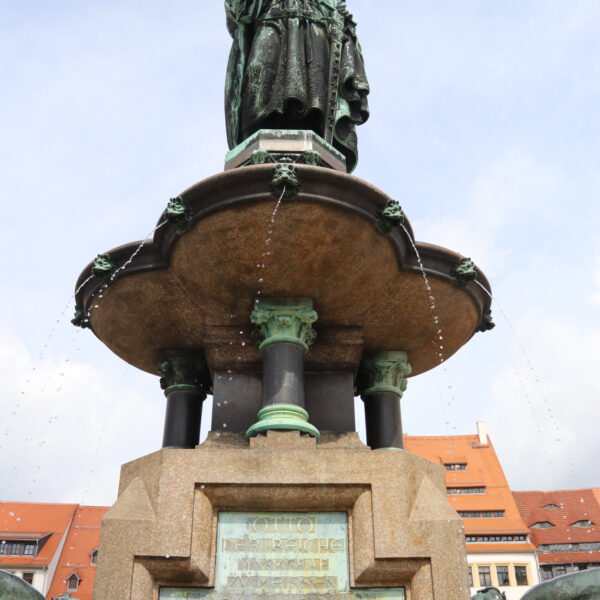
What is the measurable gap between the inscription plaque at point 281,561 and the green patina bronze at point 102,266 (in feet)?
8.72

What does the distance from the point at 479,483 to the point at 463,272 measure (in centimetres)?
3816

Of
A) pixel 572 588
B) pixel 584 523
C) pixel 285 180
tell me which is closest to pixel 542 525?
pixel 584 523

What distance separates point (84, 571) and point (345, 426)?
37.2 m

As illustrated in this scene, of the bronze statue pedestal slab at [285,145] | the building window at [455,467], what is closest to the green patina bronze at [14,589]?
the bronze statue pedestal slab at [285,145]

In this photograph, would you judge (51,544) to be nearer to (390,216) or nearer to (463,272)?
(463,272)

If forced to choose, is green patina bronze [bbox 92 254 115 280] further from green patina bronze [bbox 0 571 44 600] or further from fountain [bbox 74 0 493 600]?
green patina bronze [bbox 0 571 44 600]

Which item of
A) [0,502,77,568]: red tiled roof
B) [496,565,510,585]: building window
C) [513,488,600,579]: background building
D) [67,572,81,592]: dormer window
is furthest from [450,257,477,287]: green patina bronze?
[0,502,77,568]: red tiled roof

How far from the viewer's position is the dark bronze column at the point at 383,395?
7.44 meters

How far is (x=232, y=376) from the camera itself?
7.08 meters

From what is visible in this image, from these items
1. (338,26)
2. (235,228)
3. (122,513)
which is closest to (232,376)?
(235,228)

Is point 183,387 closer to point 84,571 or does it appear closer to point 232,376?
point 232,376

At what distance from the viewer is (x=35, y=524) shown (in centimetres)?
4297

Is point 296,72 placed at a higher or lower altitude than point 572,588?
higher

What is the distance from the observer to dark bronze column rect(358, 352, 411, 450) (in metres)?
7.44
